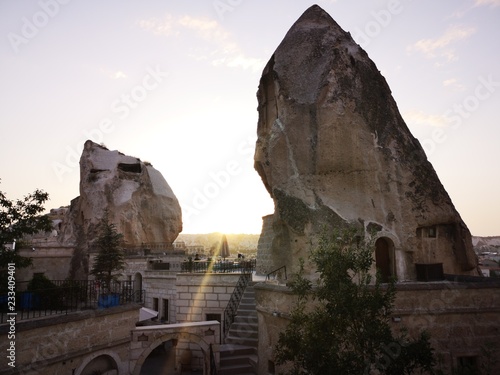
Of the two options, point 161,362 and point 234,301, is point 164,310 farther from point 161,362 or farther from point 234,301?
point 234,301

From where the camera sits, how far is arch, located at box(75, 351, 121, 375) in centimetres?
1062

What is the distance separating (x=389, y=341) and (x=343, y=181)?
1158 cm

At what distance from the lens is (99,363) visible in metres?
11.4

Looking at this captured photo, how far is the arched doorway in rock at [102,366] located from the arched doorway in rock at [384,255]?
1190 cm

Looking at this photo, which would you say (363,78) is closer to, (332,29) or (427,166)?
(332,29)

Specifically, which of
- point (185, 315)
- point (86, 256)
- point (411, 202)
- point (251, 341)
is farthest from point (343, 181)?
point (86, 256)

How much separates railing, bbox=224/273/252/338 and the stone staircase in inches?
8.7

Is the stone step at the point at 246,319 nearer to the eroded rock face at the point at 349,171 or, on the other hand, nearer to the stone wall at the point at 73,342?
the eroded rock face at the point at 349,171

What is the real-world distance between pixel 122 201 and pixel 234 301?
20836mm

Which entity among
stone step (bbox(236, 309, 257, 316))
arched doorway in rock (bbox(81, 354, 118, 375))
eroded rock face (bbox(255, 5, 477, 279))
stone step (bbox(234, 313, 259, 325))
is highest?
eroded rock face (bbox(255, 5, 477, 279))

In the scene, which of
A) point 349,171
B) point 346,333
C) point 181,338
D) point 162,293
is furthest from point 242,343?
point 346,333

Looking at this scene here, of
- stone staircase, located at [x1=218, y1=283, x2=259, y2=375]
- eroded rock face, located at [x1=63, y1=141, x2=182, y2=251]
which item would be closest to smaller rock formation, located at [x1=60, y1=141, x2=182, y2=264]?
eroded rock face, located at [x1=63, y1=141, x2=182, y2=251]

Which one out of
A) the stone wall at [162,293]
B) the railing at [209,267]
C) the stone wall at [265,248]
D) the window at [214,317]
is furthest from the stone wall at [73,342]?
the stone wall at [265,248]

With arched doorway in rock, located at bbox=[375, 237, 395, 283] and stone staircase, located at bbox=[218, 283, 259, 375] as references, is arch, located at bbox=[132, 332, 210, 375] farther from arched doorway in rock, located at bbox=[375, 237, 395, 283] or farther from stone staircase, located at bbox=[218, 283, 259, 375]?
arched doorway in rock, located at bbox=[375, 237, 395, 283]
